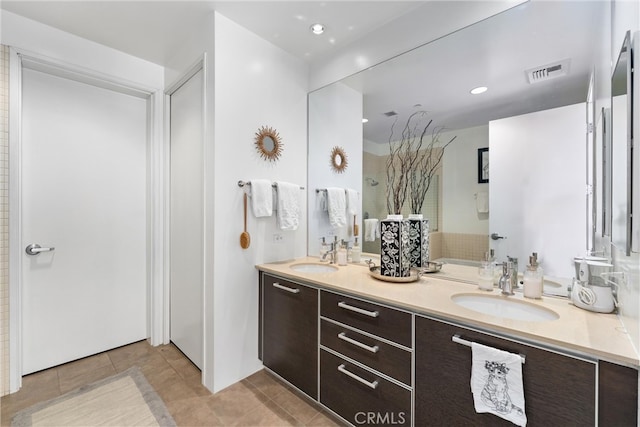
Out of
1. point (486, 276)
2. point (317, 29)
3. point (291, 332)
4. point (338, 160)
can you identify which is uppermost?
point (317, 29)

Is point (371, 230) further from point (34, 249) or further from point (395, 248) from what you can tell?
point (34, 249)

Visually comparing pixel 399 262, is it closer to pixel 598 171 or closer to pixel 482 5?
pixel 598 171

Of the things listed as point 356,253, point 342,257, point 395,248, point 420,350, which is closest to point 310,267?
point 342,257

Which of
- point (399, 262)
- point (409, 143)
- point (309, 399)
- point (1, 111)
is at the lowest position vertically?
point (309, 399)

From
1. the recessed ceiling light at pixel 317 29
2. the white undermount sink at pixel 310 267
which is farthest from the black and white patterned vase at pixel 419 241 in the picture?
the recessed ceiling light at pixel 317 29

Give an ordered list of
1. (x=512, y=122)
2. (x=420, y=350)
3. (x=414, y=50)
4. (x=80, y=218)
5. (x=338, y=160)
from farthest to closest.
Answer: (x=338, y=160) < (x=80, y=218) < (x=414, y=50) < (x=512, y=122) < (x=420, y=350)

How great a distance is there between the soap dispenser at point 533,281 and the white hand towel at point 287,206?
1.47 meters

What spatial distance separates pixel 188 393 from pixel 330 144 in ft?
6.89

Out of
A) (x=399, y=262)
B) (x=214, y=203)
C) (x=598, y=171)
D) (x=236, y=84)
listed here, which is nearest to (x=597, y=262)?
(x=598, y=171)

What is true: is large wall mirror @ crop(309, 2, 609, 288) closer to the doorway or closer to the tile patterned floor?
the tile patterned floor

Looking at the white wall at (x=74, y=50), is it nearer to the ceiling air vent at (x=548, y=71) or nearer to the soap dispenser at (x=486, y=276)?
the ceiling air vent at (x=548, y=71)

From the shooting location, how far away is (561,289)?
1356 millimetres

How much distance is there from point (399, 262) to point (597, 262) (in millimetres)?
852

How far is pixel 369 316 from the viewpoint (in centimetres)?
142
